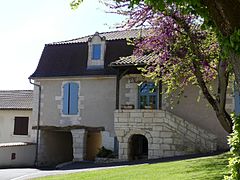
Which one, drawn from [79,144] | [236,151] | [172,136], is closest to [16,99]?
[79,144]

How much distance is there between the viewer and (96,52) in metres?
21.5

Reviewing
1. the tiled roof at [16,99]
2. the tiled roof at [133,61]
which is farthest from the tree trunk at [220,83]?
the tiled roof at [16,99]

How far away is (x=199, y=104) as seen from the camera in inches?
738

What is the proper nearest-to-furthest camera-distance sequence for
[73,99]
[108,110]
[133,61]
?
[133,61], [108,110], [73,99]

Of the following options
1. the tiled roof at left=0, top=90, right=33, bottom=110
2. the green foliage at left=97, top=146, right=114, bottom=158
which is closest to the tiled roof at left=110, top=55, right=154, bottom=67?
the green foliage at left=97, top=146, right=114, bottom=158

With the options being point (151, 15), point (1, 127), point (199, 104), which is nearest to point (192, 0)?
point (151, 15)

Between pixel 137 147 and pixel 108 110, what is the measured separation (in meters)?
2.36

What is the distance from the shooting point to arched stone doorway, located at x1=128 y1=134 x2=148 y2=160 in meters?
18.8

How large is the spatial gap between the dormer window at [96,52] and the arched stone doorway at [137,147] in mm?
4175

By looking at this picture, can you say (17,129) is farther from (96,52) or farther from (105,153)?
(105,153)

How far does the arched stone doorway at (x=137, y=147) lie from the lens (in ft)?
61.8

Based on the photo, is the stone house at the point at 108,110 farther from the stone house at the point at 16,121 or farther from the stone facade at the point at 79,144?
the stone house at the point at 16,121

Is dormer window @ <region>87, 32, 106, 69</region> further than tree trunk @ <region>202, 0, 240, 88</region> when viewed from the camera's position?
Yes

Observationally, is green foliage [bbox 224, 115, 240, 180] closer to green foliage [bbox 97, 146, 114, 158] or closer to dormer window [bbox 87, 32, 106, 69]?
green foliage [bbox 97, 146, 114, 158]
